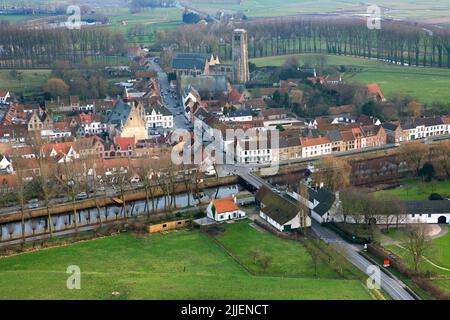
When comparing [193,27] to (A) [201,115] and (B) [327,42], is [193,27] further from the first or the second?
(A) [201,115]

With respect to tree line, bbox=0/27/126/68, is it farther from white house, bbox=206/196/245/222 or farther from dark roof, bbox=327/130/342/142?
white house, bbox=206/196/245/222

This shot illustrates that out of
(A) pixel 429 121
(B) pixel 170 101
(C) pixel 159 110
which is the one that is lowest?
(A) pixel 429 121

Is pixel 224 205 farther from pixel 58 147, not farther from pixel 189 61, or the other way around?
pixel 189 61

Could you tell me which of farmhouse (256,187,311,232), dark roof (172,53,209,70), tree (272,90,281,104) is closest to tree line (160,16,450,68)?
dark roof (172,53,209,70)

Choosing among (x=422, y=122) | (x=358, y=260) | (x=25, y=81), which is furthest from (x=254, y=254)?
(x=25, y=81)

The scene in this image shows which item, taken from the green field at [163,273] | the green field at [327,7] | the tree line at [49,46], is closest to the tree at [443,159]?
the green field at [163,273]

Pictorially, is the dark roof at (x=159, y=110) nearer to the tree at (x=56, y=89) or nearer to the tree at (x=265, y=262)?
the tree at (x=56, y=89)
